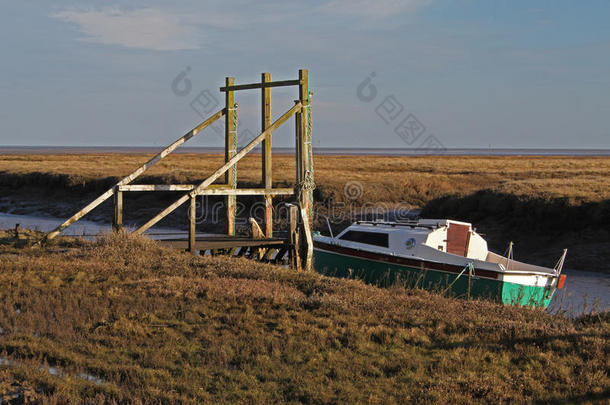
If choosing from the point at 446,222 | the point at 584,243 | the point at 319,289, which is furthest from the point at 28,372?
the point at 584,243

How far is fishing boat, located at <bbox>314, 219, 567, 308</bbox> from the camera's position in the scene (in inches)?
632

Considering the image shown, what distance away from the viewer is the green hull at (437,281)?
16.0 meters

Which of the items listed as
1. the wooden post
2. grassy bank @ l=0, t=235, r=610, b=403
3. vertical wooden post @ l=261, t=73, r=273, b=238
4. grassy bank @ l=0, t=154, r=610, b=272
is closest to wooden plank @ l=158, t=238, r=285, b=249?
the wooden post

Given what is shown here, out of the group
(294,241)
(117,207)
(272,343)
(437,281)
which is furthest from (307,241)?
(272,343)

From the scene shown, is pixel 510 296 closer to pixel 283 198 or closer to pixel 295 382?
pixel 295 382

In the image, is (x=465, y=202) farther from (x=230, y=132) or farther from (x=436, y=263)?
(x=230, y=132)

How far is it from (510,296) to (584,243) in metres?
12.4

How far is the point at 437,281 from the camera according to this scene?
56.1 ft

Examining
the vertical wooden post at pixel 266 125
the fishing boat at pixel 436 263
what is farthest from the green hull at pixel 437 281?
the vertical wooden post at pixel 266 125

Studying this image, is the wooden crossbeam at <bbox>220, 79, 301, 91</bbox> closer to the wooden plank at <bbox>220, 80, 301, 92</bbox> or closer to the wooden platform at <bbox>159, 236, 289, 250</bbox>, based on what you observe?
the wooden plank at <bbox>220, 80, 301, 92</bbox>

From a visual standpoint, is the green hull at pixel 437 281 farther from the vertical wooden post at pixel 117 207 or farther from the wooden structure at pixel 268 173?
the vertical wooden post at pixel 117 207

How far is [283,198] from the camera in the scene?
3731cm

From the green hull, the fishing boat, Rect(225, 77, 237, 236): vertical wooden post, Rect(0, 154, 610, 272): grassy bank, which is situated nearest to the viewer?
the green hull

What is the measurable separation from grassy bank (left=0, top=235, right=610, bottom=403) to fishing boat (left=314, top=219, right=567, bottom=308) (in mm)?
3780
